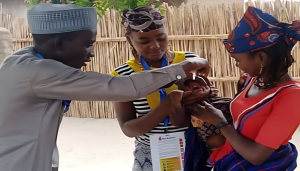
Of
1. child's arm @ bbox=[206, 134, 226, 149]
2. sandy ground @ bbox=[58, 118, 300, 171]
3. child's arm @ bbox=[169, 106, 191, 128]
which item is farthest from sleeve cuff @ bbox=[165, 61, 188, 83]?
sandy ground @ bbox=[58, 118, 300, 171]

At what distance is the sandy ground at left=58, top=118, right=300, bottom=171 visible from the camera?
13.8 feet

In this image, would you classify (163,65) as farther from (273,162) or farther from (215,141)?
(273,162)

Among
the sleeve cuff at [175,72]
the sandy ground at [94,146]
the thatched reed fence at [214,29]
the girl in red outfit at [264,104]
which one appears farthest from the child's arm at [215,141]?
the thatched reed fence at [214,29]

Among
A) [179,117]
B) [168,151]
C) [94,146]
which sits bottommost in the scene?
[94,146]

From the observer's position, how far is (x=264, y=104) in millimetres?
1344

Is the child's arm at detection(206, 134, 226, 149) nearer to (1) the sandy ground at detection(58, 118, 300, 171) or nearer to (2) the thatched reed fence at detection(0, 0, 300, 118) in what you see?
(1) the sandy ground at detection(58, 118, 300, 171)

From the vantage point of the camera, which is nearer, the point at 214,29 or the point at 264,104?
the point at 264,104

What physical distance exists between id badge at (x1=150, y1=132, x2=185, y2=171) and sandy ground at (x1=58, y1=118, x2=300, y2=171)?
246 centimetres

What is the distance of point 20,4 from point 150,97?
8670 millimetres

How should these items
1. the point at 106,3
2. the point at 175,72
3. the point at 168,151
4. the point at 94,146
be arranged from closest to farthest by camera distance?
the point at 175,72 < the point at 106,3 < the point at 168,151 < the point at 94,146

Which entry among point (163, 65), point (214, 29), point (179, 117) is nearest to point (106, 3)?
point (163, 65)

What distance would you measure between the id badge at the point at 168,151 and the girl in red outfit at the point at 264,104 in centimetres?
32

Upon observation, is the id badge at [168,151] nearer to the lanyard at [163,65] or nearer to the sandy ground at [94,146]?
the lanyard at [163,65]

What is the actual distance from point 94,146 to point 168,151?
11.3ft
